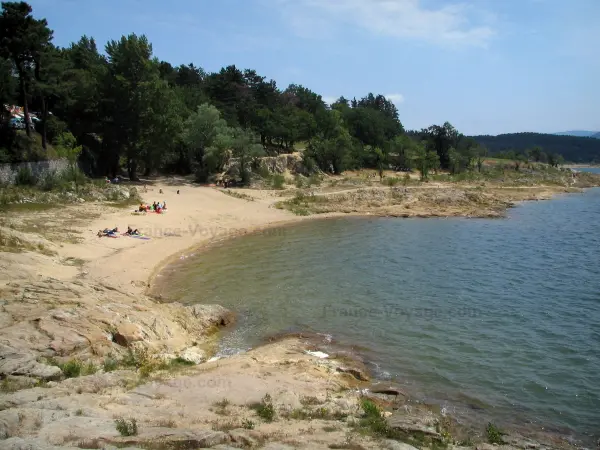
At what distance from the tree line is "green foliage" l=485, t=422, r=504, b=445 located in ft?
132

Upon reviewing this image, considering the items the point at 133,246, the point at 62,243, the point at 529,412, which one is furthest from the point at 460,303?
the point at 62,243

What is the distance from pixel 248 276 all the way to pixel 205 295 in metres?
3.78

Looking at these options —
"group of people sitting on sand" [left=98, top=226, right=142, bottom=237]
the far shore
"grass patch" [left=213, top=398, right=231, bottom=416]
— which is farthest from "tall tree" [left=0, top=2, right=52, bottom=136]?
"grass patch" [left=213, top=398, right=231, bottom=416]

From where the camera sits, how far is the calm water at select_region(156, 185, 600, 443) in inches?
530

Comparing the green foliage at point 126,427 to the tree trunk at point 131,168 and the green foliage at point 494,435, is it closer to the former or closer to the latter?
the green foliage at point 494,435

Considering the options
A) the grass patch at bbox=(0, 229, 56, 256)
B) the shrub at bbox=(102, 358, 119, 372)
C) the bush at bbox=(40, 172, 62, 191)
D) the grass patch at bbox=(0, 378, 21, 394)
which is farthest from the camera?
the bush at bbox=(40, 172, 62, 191)

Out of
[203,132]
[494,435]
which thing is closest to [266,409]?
[494,435]

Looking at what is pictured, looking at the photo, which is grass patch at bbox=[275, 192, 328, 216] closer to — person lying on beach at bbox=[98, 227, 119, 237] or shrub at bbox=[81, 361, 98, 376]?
person lying on beach at bbox=[98, 227, 119, 237]

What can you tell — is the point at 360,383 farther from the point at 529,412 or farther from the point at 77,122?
the point at 77,122

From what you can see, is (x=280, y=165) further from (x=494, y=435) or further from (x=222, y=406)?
(x=494, y=435)

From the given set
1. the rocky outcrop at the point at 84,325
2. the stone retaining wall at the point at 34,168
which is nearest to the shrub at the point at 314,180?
the stone retaining wall at the point at 34,168

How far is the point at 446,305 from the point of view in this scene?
2111 centimetres

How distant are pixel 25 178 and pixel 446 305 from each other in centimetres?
3475

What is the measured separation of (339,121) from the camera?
282 feet
